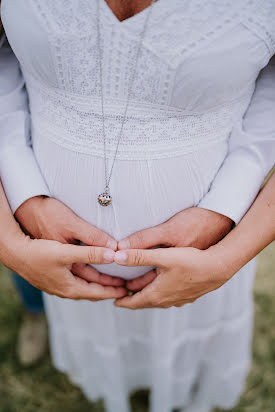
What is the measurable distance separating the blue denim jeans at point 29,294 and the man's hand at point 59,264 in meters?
0.80

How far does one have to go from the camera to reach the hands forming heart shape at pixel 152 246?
0.83 metres

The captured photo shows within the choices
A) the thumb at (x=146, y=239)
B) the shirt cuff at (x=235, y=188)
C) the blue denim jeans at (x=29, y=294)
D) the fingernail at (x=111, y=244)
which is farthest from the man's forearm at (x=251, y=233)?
the blue denim jeans at (x=29, y=294)

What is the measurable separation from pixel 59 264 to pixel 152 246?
0.70ft

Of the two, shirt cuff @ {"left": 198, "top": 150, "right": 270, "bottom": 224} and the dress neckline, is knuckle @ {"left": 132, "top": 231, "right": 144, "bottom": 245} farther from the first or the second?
the dress neckline

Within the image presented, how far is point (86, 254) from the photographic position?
2.69ft

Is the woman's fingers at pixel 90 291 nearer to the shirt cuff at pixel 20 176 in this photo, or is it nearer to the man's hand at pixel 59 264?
the man's hand at pixel 59 264

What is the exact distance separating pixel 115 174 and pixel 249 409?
4.66 ft

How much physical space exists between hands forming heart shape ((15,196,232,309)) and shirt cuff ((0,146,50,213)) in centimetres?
2

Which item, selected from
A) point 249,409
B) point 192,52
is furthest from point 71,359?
point 192,52

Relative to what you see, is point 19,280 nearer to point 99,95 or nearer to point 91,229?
point 91,229

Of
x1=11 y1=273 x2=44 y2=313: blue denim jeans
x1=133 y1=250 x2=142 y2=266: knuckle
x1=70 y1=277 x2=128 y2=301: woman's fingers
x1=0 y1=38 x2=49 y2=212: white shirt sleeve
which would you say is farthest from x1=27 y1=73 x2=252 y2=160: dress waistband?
x1=11 y1=273 x2=44 y2=313: blue denim jeans

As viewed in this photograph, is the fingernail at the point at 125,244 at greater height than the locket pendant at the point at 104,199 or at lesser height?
lesser

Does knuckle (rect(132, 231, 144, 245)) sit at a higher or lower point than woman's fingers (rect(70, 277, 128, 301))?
higher

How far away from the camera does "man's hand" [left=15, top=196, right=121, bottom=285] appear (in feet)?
2.86
